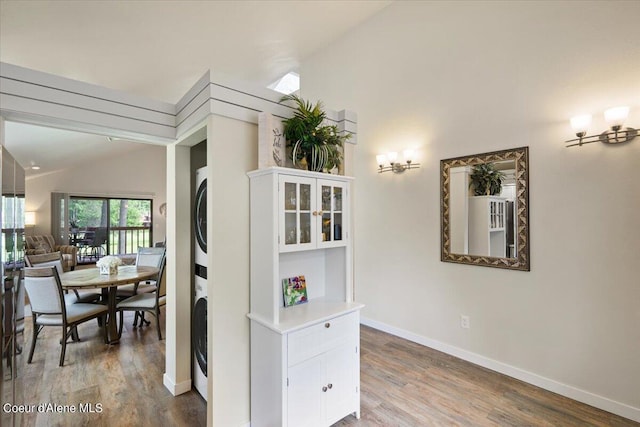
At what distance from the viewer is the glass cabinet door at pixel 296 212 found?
1.79m

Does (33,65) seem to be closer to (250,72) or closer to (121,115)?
(121,115)

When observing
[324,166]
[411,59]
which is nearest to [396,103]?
[411,59]

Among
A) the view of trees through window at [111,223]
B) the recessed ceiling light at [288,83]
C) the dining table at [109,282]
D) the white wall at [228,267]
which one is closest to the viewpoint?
the white wall at [228,267]

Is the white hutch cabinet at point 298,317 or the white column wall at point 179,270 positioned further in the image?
the white column wall at point 179,270

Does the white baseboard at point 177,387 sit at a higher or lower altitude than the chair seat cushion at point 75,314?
lower

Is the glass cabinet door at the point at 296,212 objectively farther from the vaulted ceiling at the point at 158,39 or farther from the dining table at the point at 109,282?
the dining table at the point at 109,282

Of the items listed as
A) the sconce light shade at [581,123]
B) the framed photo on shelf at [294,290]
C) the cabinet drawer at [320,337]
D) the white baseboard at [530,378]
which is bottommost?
the white baseboard at [530,378]

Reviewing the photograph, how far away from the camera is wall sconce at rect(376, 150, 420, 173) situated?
3392mm

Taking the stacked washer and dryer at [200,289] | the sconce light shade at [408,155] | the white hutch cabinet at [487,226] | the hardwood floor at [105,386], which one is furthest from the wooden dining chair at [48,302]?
the white hutch cabinet at [487,226]

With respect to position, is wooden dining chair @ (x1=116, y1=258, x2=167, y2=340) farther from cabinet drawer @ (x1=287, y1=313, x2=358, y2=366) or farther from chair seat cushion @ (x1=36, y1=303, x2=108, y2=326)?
cabinet drawer @ (x1=287, y1=313, x2=358, y2=366)

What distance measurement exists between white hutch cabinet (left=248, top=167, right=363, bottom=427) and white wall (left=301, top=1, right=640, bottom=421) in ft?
5.10

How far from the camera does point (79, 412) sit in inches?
86.3

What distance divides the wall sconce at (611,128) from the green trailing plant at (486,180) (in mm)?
623

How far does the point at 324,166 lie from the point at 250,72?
3874 millimetres
